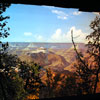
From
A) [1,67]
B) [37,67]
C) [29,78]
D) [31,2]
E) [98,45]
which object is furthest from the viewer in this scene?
[98,45]

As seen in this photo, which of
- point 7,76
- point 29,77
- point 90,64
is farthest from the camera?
point 90,64

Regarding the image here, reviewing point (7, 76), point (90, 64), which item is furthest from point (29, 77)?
point (90, 64)

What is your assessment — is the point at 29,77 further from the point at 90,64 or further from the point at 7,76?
the point at 90,64

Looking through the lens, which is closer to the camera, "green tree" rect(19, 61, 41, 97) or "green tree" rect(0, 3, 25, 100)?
"green tree" rect(0, 3, 25, 100)

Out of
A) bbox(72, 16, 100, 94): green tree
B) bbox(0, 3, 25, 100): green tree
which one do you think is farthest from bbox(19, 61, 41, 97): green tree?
bbox(72, 16, 100, 94): green tree

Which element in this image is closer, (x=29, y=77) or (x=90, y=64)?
(x=29, y=77)

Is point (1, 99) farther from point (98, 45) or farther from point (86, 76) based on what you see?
point (98, 45)

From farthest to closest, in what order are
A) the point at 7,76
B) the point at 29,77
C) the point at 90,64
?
1. the point at 90,64
2. the point at 29,77
3. the point at 7,76

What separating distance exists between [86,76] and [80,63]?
3.70ft

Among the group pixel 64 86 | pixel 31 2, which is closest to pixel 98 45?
pixel 64 86

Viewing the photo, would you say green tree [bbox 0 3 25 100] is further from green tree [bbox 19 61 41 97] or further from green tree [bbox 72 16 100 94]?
green tree [bbox 72 16 100 94]

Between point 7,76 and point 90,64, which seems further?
point 90,64

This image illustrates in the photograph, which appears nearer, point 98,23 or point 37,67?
point 37,67

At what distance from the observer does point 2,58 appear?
14.0 ft
